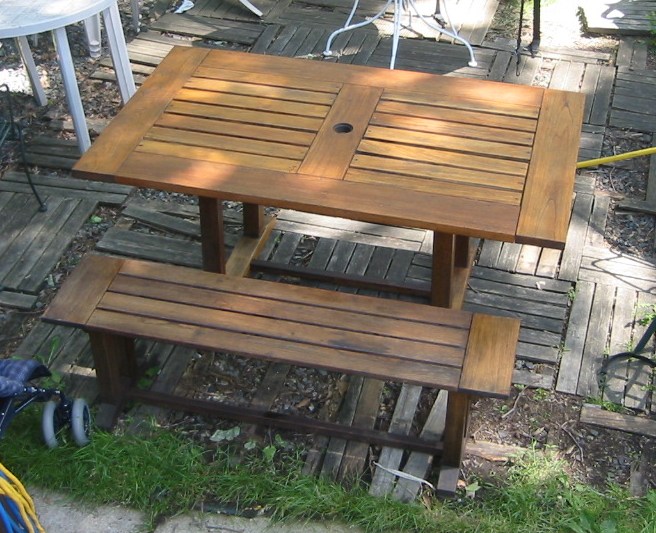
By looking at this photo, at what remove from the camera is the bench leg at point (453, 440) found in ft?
9.61

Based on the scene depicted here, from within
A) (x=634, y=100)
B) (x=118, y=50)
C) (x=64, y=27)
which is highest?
(x=64, y=27)

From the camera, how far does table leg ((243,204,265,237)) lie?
3.99 meters

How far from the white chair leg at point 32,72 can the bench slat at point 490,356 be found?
305 cm

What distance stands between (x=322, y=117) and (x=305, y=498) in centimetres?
129

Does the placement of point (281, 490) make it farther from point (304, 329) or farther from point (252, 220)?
point (252, 220)

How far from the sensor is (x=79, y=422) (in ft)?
10.3

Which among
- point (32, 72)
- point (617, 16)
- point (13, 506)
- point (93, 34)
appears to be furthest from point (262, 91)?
point (617, 16)

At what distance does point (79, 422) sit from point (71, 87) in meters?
1.89

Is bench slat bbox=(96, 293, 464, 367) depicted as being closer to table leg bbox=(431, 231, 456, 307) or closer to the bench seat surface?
the bench seat surface

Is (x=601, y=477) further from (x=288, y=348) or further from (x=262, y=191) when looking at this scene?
(x=262, y=191)

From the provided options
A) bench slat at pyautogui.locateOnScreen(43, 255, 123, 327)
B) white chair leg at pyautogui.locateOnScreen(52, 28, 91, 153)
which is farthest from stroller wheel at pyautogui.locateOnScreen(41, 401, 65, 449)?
white chair leg at pyautogui.locateOnScreen(52, 28, 91, 153)

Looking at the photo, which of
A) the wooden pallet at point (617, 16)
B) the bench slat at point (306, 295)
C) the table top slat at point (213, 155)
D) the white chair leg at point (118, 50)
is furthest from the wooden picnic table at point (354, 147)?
the wooden pallet at point (617, 16)

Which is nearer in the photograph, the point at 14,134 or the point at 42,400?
the point at 42,400

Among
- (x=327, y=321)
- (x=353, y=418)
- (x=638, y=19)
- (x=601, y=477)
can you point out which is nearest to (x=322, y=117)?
(x=327, y=321)
